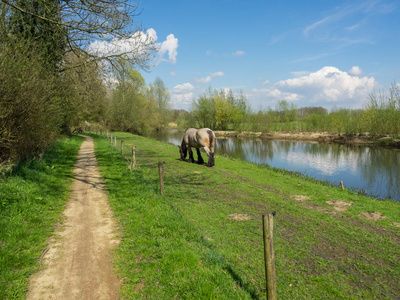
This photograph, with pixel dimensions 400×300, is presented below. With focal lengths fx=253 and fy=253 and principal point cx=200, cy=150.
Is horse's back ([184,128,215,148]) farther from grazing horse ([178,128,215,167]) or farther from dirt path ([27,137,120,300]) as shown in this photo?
dirt path ([27,137,120,300])

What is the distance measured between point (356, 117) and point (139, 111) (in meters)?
36.3

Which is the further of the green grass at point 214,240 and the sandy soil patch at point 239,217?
the sandy soil patch at point 239,217

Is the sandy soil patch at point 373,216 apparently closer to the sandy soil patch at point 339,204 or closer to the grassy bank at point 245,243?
the grassy bank at point 245,243

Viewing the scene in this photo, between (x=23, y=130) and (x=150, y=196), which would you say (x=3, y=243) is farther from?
(x=23, y=130)

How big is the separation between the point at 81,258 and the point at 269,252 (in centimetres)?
338

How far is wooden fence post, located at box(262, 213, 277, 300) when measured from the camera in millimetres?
3379

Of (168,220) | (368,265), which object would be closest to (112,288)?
(168,220)

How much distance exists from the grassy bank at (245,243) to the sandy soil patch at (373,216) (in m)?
0.07

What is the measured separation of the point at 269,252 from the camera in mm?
3463

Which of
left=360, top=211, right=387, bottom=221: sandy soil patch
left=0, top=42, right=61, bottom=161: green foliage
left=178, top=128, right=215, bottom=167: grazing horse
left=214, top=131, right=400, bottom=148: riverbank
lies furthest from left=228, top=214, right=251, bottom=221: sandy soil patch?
left=214, top=131, right=400, bottom=148: riverbank

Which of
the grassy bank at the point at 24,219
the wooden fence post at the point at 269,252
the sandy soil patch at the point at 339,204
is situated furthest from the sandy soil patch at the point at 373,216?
the grassy bank at the point at 24,219

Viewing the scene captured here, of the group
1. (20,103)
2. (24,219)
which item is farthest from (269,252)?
(20,103)

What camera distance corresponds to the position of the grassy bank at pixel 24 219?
13.2 feet

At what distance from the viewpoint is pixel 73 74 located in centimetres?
1463
